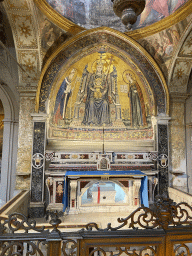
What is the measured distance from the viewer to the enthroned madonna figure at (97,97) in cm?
863

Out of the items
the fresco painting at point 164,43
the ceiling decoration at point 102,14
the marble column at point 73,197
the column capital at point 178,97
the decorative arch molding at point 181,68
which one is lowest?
the marble column at point 73,197

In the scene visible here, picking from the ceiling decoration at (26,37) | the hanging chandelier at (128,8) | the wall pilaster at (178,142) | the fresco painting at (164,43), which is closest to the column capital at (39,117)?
the ceiling decoration at (26,37)

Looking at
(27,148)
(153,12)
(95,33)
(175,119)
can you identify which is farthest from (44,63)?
(175,119)

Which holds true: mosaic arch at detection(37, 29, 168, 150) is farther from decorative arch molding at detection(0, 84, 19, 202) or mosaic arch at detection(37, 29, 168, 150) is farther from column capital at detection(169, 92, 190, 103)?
decorative arch molding at detection(0, 84, 19, 202)

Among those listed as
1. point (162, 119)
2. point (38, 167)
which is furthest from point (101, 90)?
point (38, 167)

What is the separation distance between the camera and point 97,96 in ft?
28.9

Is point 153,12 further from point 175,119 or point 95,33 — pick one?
point 175,119

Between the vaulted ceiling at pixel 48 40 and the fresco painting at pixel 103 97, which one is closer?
the vaulted ceiling at pixel 48 40

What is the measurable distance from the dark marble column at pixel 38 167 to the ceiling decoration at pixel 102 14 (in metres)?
3.47

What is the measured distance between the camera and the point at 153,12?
7.56 m

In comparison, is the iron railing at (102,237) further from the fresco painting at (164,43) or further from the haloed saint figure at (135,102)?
the fresco painting at (164,43)

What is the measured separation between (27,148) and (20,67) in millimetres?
2853

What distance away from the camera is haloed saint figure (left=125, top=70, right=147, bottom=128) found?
8562 millimetres

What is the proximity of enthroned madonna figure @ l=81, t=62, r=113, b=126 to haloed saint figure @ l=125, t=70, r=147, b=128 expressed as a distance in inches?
35.0
